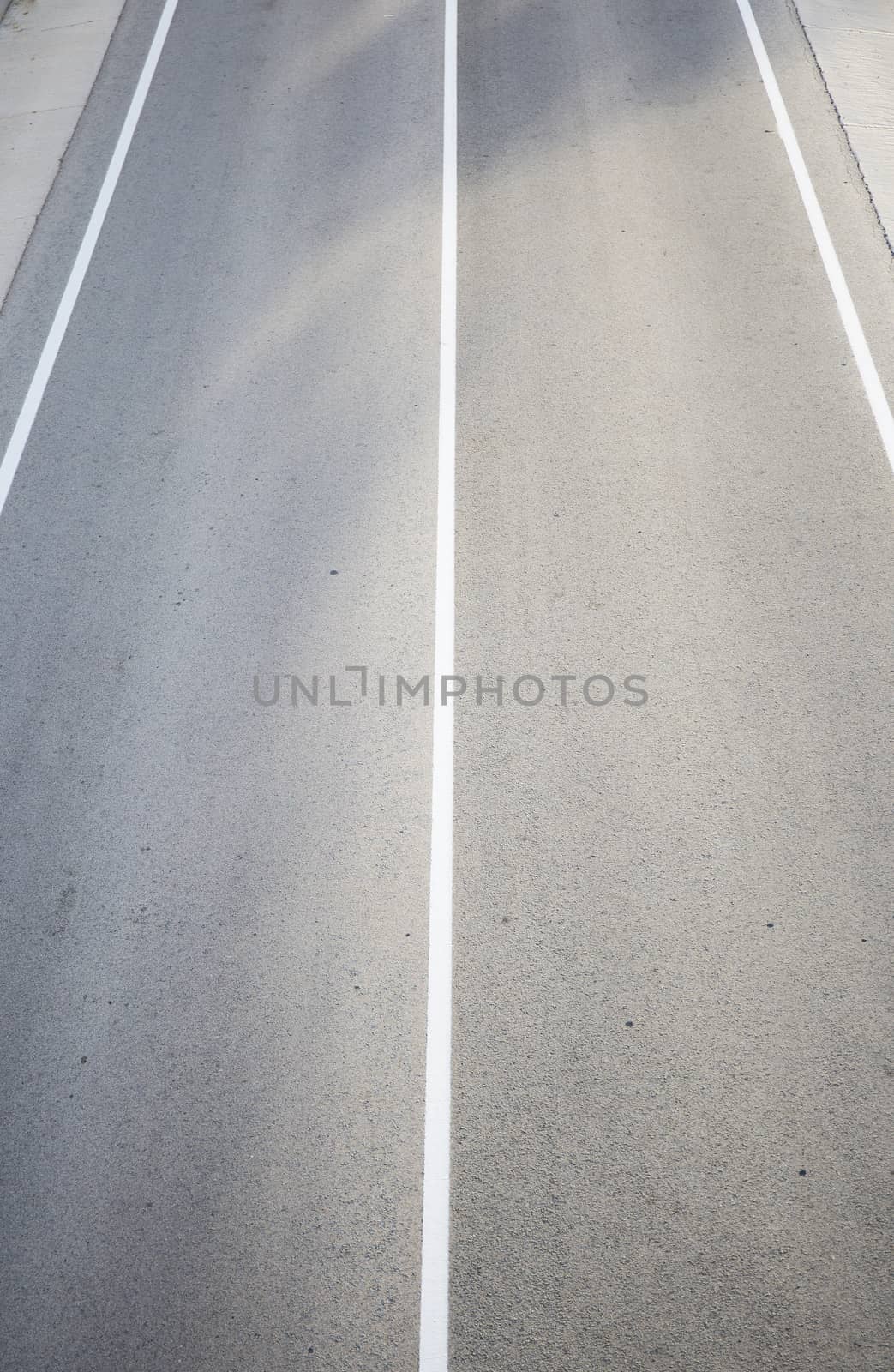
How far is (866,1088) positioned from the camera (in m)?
5.15

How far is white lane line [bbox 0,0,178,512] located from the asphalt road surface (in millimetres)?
137

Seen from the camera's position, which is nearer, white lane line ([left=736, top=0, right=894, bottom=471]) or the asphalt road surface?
the asphalt road surface

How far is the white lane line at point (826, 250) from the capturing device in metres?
7.84

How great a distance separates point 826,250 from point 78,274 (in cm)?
708

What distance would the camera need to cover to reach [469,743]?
21.4ft

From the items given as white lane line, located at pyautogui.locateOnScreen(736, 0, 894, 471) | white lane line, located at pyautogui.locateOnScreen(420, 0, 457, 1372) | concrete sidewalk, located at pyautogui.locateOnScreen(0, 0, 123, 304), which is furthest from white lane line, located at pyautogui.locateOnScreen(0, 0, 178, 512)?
white lane line, located at pyautogui.locateOnScreen(736, 0, 894, 471)

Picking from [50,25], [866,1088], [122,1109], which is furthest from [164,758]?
[50,25]

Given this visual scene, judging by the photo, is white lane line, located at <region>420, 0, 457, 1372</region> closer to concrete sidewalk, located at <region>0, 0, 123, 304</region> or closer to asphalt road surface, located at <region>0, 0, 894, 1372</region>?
asphalt road surface, located at <region>0, 0, 894, 1372</region>

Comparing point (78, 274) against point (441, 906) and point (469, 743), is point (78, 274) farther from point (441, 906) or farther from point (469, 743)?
point (441, 906)

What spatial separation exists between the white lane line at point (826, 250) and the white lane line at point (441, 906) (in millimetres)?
3358

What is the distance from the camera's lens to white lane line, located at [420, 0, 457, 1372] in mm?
4805

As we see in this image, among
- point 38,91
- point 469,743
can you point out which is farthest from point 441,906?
point 38,91

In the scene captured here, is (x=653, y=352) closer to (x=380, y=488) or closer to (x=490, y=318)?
(x=490, y=318)

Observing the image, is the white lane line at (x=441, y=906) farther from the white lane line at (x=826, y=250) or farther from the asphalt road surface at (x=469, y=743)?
the white lane line at (x=826, y=250)
